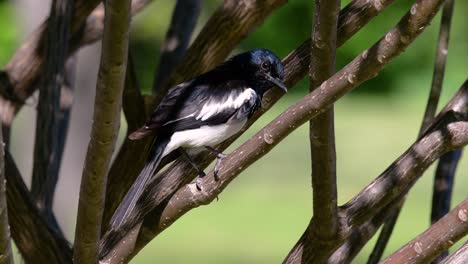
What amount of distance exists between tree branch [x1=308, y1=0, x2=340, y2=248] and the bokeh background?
18.9 feet

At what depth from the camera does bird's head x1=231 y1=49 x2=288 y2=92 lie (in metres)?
5.00

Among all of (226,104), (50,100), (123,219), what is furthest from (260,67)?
(123,219)

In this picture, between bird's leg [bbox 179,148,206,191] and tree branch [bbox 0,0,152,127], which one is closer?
bird's leg [bbox 179,148,206,191]

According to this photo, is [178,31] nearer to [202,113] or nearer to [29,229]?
[202,113]

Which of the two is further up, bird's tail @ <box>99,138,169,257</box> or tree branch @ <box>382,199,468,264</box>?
tree branch @ <box>382,199,468,264</box>

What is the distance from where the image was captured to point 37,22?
383 inches

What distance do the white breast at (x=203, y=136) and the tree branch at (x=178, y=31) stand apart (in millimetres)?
1169

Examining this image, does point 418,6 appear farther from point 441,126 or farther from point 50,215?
point 50,215

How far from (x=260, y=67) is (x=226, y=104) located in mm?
447

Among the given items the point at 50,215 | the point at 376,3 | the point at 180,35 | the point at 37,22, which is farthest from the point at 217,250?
the point at 376,3

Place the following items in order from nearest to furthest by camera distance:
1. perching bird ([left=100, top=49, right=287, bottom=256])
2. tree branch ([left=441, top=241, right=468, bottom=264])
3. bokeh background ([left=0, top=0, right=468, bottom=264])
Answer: tree branch ([left=441, top=241, right=468, bottom=264]) < perching bird ([left=100, top=49, right=287, bottom=256]) < bokeh background ([left=0, top=0, right=468, bottom=264])

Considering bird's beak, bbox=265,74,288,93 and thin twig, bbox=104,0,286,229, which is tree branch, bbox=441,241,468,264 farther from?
thin twig, bbox=104,0,286,229

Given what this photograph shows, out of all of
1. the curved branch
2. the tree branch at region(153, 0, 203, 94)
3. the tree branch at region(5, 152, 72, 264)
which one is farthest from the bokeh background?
the curved branch

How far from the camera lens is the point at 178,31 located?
5949mm
